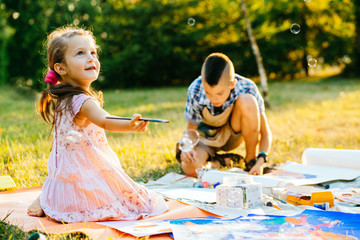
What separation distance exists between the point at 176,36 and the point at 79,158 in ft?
31.8

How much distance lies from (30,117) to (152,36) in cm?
583

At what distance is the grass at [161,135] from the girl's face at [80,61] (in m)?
0.57

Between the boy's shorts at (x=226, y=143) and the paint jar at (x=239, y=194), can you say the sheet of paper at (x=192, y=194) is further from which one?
the boy's shorts at (x=226, y=143)

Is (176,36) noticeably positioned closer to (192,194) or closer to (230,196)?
(192,194)

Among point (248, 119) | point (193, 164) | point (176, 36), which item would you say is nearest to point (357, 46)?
point (176, 36)

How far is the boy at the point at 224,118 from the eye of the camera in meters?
3.07

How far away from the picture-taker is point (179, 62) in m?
11.6

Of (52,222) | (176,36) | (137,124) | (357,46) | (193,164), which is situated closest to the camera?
(137,124)

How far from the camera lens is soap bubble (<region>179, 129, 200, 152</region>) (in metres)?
3.00

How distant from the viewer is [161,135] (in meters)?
4.34

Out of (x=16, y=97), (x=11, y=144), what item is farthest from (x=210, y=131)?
(x=16, y=97)

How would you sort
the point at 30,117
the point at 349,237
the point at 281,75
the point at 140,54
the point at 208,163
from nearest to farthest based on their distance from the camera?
the point at 349,237
the point at 208,163
the point at 30,117
the point at 140,54
the point at 281,75

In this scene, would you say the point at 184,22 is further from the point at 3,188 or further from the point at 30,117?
the point at 3,188

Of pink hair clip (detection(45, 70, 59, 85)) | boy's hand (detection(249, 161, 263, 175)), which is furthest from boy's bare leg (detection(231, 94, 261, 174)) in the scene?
pink hair clip (detection(45, 70, 59, 85))
